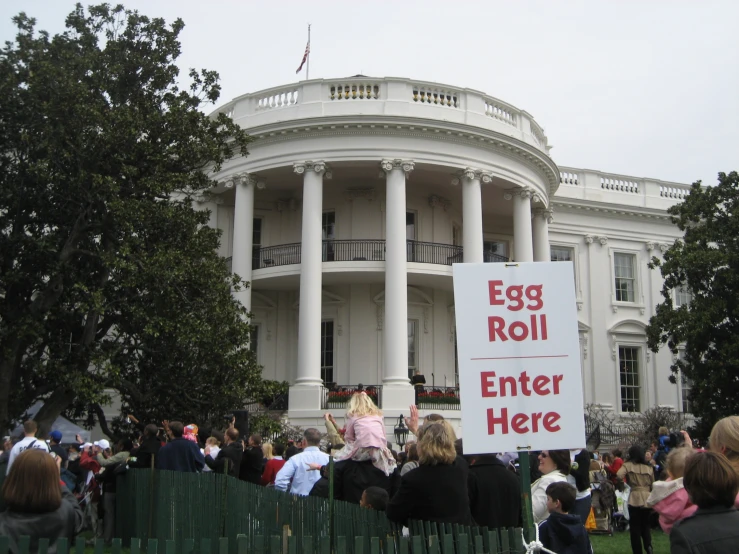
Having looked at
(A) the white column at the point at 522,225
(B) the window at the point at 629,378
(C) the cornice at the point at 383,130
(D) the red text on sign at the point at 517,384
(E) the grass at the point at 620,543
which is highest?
(C) the cornice at the point at 383,130

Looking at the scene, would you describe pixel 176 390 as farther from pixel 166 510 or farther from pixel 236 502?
pixel 236 502

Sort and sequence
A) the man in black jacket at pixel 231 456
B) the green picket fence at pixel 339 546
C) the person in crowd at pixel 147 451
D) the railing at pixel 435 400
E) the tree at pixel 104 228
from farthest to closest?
the railing at pixel 435 400 < the tree at pixel 104 228 < the person in crowd at pixel 147 451 < the man in black jacket at pixel 231 456 < the green picket fence at pixel 339 546

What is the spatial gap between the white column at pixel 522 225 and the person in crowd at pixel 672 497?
74.1 ft

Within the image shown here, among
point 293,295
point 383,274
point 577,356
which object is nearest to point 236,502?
point 577,356

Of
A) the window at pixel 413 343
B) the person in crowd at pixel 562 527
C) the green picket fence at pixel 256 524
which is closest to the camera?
the green picket fence at pixel 256 524

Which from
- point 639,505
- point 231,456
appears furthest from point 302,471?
point 639,505

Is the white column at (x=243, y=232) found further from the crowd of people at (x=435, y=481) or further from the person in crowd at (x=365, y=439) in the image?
the person in crowd at (x=365, y=439)

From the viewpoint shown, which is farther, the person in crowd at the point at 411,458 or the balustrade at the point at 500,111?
the balustrade at the point at 500,111

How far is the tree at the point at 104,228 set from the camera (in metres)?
18.2

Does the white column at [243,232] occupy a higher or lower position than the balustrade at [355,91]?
lower

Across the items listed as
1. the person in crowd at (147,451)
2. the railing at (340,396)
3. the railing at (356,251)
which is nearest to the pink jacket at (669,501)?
the person in crowd at (147,451)

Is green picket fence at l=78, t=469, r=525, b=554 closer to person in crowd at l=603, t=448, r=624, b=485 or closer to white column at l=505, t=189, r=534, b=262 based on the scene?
person in crowd at l=603, t=448, r=624, b=485

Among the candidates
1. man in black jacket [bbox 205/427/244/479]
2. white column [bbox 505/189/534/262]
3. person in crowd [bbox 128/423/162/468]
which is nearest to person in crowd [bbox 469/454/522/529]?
man in black jacket [bbox 205/427/244/479]

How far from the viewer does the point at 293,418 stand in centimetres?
2539
